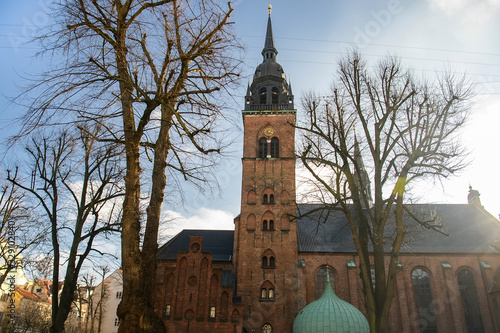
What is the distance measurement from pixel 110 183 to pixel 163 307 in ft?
31.0

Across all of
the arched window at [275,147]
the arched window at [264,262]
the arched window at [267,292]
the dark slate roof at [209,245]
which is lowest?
the arched window at [267,292]

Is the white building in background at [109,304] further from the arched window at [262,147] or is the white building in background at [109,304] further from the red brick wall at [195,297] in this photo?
the arched window at [262,147]

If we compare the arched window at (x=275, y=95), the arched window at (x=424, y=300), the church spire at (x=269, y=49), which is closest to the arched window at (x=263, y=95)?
the arched window at (x=275, y=95)

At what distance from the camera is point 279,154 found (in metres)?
29.5

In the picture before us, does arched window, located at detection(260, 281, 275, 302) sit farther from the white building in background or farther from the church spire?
the church spire

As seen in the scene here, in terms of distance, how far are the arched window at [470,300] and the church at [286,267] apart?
7 centimetres

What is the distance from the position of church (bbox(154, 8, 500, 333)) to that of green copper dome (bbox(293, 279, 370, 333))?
71 millimetres

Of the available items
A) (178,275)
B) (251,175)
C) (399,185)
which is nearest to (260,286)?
(178,275)

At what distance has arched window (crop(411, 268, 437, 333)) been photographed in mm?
26453

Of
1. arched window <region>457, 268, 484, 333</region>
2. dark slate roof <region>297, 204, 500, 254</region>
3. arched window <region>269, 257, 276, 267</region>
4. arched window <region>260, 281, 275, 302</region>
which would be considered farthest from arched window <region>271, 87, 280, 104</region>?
arched window <region>457, 268, 484, 333</region>

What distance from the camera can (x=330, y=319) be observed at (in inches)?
795

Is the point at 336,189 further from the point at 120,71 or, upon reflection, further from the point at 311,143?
the point at 120,71

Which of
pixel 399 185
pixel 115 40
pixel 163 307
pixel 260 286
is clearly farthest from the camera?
pixel 260 286

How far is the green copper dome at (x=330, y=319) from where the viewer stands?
A: 19922mm
